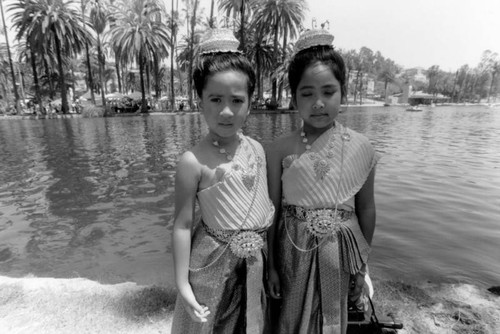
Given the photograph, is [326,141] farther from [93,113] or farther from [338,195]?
[93,113]

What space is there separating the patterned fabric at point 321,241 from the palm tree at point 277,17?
122 feet

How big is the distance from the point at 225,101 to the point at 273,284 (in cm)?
96

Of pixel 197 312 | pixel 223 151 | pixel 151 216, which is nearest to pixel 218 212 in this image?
pixel 223 151

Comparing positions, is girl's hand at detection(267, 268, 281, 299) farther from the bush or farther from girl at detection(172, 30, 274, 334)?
the bush

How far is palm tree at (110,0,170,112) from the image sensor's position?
35531 mm

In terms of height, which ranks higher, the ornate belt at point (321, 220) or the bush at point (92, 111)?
the ornate belt at point (321, 220)

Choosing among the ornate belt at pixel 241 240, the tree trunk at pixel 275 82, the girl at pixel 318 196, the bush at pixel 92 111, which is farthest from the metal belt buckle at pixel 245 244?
the tree trunk at pixel 275 82

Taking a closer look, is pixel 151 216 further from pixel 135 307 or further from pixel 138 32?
pixel 138 32

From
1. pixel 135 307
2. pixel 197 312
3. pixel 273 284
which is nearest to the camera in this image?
pixel 197 312

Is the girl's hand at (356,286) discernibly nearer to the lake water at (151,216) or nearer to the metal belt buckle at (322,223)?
the metal belt buckle at (322,223)

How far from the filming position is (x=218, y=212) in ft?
5.16

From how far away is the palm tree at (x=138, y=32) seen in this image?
3553cm

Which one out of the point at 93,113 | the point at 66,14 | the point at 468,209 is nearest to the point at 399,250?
the point at 468,209

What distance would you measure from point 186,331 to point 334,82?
1393 mm
